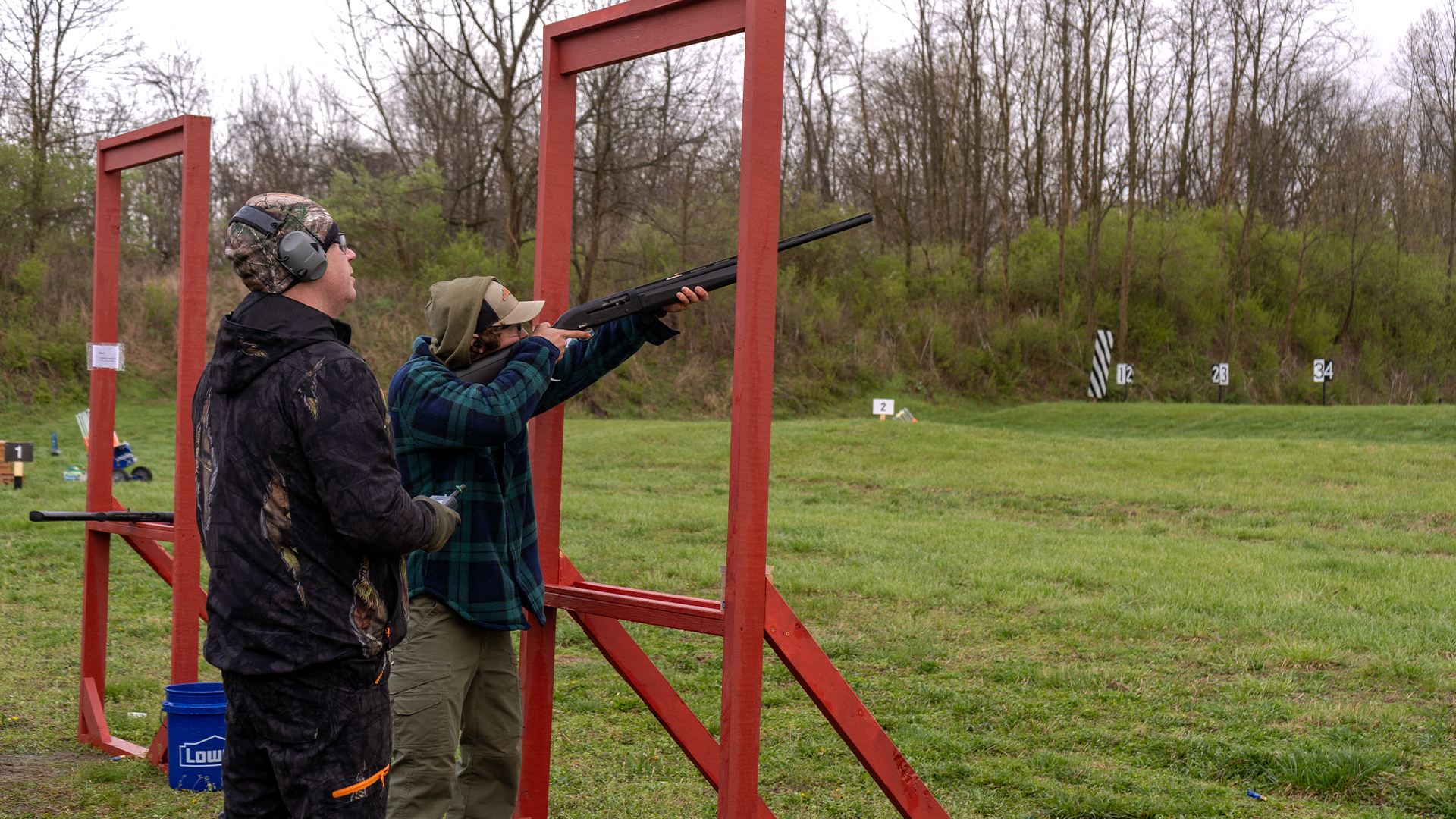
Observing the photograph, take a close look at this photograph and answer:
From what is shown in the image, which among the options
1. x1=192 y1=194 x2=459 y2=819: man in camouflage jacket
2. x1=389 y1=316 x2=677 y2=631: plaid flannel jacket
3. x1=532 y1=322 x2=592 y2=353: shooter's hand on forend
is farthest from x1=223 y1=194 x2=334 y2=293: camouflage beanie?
x1=532 y1=322 x2=592 y2=353: shooter's hand on forend

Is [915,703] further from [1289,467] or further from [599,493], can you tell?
[1289,467]

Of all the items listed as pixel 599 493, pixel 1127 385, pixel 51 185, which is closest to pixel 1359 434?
pixel 1127 385

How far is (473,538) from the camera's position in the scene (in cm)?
327

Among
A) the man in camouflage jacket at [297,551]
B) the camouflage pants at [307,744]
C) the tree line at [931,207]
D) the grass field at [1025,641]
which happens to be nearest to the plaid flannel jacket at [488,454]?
the man in camouflage jacket at [297,551]

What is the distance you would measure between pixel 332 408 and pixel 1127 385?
107 feet

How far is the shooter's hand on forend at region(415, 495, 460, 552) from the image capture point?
2.62m

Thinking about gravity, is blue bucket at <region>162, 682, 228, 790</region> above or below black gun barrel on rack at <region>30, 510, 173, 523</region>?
below

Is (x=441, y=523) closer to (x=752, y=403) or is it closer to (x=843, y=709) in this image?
(x=752, y=403)

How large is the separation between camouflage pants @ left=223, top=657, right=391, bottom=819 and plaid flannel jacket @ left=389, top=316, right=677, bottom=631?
72 cm

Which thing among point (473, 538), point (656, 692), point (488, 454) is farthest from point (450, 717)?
point (488, 454)

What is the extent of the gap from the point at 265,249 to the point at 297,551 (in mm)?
705

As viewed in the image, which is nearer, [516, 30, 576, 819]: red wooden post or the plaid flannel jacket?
the plaid flannel jacket

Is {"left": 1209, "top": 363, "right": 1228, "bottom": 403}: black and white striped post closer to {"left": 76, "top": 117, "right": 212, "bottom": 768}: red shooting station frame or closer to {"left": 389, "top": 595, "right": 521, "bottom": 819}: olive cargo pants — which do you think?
{"left": 76, "top": 117, "right": 212, "bottom": 768}: red shooting station frame

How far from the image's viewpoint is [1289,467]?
1584 cm
